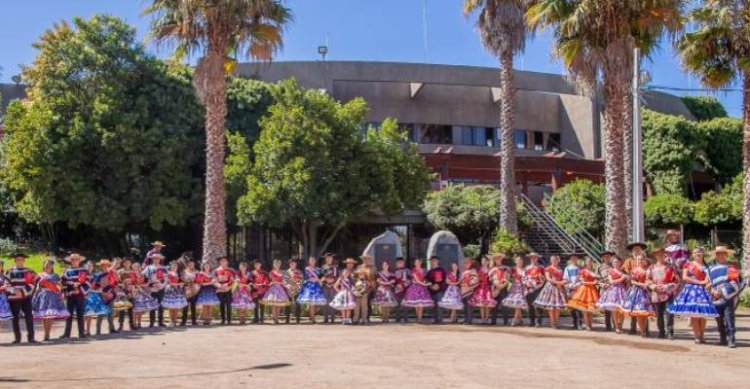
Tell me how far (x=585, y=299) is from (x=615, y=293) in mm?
924

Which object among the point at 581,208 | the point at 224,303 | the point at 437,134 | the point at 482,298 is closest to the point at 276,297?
the point at 224,303

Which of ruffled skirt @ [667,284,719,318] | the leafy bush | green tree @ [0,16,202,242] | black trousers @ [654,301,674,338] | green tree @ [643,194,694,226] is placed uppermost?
green tree @ [0,16,202,242]

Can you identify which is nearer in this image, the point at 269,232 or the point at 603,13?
the point at 603,13

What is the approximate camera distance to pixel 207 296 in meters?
20.1

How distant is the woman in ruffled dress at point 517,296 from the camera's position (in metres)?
19.5

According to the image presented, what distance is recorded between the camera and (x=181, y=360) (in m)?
12.8

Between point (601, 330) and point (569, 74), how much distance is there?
7119 millimetres

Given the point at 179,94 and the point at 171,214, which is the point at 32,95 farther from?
the point at 171,214

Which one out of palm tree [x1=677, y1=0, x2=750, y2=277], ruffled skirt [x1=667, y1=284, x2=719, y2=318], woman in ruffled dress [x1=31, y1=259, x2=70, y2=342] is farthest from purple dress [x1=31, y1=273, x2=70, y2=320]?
palm tree [x1=677, y1=0, x2=750, y2=277]

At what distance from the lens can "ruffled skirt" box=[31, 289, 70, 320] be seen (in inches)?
653

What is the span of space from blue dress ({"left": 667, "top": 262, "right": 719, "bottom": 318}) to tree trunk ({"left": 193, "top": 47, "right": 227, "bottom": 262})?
12.6 metres

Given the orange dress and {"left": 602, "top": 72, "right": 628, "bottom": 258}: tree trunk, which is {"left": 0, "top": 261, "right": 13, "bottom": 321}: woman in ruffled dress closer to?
the orange dress

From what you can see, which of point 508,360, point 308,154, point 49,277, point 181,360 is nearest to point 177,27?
point 308,154

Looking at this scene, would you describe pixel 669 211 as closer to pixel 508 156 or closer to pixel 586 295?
pixel 508 156
